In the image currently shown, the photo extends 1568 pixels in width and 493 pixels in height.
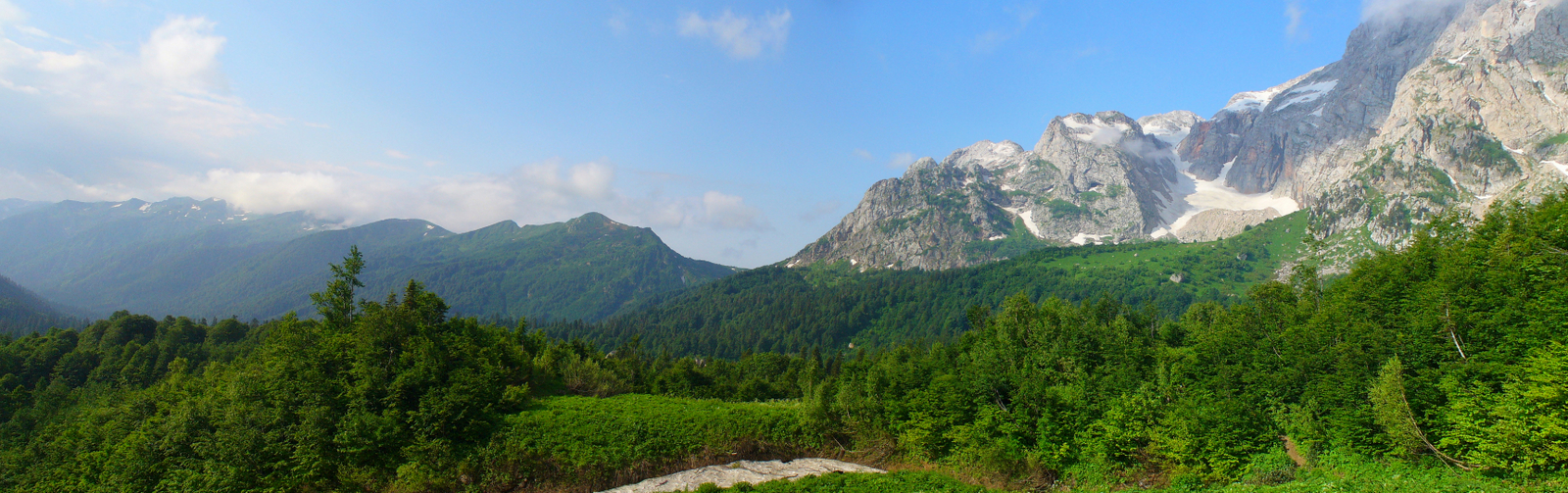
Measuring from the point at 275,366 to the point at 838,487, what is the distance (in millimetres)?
50043

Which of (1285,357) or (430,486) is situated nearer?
(430,486)

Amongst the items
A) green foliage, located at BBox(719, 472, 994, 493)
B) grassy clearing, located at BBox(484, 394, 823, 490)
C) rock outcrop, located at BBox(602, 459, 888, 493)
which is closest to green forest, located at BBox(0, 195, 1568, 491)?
grassy clearing, located at BBox(484, 394, 823, 490)

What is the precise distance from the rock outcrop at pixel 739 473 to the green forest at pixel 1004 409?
5.29 ft

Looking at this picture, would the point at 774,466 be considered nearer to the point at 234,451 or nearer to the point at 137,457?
the point at 234,451

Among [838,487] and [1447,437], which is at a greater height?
[1447,437]

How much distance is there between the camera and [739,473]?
54906mm

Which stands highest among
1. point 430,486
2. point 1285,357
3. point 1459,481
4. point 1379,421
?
point 1285,357

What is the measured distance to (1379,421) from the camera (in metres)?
40.4

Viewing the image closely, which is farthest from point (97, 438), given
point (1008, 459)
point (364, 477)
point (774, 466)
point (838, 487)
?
point (1008, 459)

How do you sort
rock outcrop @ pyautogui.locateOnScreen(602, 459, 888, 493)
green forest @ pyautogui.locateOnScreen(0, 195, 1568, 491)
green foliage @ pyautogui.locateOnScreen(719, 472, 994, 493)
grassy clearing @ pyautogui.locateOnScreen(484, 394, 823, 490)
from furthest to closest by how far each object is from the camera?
grassy clearing @ pyautogui.locateOnScreen(484, 394, 823, 490) < rock outcrop @ pyautogui.locateOnScreen(602, 459, 888, 493) < green foliage @ pyautogui.locateOnScreen(719, 472, 994, 493) < green forest @ pyautogui.locateOnScreen(0, 195, 1568, 491)

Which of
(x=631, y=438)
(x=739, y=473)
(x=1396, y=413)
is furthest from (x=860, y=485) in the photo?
(x=1396, y=413)

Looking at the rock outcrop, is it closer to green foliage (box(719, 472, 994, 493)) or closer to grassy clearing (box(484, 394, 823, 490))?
grassy clearing (box(484, 394, 823, 490))

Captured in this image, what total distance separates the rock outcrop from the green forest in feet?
5.29

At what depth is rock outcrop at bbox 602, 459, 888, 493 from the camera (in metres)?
51.8
